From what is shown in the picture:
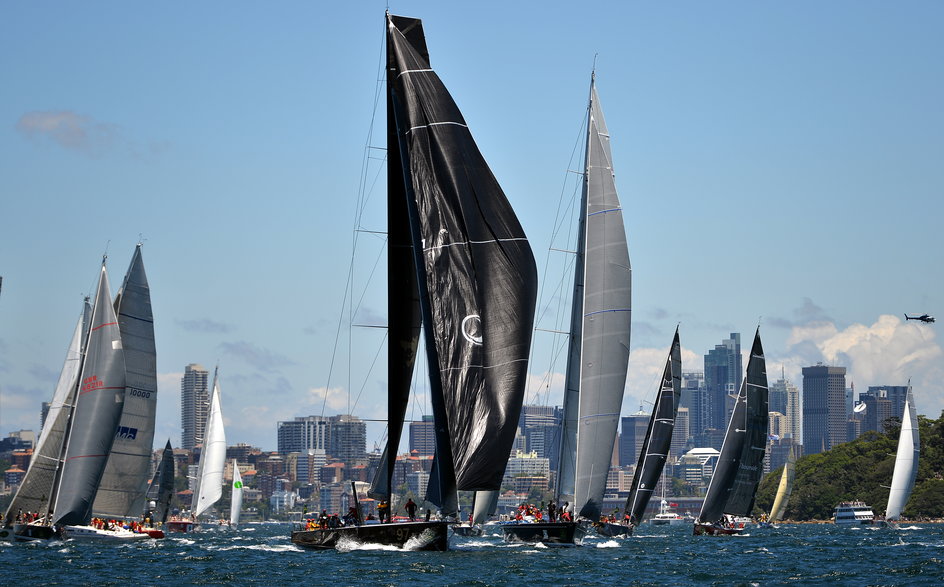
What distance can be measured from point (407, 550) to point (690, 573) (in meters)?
9.43

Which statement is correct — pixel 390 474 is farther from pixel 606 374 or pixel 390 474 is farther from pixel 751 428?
pixel 751 428

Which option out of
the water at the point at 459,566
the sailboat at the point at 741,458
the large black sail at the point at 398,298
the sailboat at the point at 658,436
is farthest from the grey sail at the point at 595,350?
the sailboat at the point at 741,458

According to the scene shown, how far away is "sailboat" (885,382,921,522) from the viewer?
112 meters

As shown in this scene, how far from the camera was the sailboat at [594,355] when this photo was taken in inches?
2275

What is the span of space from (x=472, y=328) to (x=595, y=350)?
13.6 metres

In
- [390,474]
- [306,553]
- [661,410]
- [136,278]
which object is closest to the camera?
[390,474]

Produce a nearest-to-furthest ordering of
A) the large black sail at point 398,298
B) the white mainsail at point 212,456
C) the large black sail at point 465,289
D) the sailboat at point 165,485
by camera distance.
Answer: the large black sail at point 465,289
the large black sail at point 398,298
the sailboat at point 165,485
the white mainsail at point 212,456

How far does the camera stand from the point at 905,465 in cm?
11269

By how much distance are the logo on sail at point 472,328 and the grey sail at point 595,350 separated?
13288 millimetres

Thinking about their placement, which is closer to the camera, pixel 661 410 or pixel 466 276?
pixel 466 276

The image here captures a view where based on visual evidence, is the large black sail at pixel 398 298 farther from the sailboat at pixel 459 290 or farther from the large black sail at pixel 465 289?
the large black sail at pixel 465 289

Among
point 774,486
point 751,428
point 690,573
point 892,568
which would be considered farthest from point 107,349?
point 774,486

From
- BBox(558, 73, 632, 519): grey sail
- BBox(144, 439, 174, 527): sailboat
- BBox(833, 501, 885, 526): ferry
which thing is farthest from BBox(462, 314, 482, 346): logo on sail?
BBox(833, 501, 885, 526): ferry

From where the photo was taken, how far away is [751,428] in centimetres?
8969
